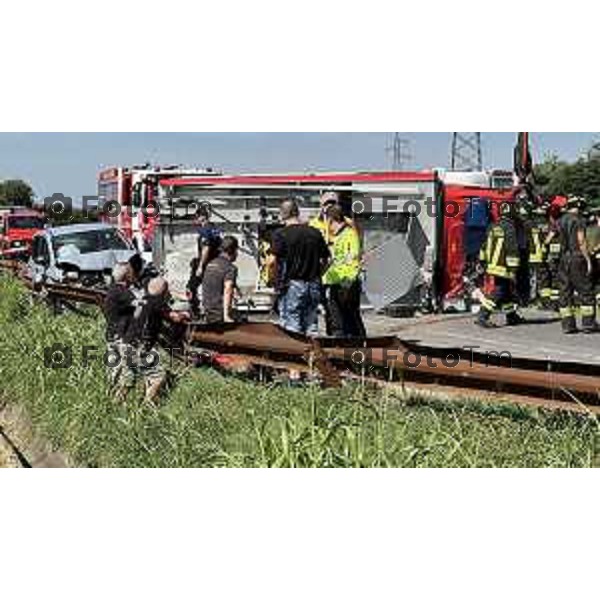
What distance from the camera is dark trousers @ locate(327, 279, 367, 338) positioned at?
11.4m

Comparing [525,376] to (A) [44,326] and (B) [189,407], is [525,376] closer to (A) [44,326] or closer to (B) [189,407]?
(B) [189,407]

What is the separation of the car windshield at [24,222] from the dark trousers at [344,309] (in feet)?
82.5

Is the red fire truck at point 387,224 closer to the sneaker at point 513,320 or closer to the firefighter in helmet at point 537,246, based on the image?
the firefighter in helmet at point 537,246

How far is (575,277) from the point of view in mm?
14211

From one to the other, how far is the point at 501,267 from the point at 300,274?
535cm

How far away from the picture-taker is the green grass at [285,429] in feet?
19.8

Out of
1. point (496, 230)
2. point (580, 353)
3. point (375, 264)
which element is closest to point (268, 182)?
point (375, 264)

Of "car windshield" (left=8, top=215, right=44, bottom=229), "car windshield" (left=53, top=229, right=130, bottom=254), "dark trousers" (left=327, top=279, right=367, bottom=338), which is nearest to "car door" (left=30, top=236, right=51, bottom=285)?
"car windshield" (left=53, top=229, right=130, bottom=254)

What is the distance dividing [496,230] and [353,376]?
7.59 m

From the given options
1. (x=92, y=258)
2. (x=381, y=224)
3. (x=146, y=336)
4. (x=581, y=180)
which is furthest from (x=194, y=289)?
(x=581, y=180)

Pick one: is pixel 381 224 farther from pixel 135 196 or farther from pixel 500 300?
pixel 135 196

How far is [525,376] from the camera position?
7.12 meters

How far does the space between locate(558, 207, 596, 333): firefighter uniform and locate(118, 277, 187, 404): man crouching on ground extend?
21.6ft

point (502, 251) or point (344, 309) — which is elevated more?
point (502, 251)
